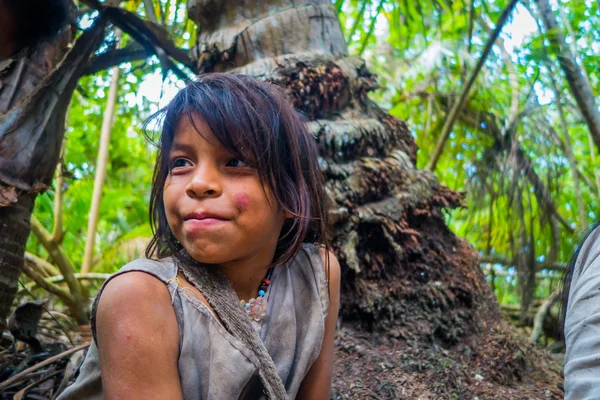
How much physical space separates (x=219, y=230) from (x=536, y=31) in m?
3.29

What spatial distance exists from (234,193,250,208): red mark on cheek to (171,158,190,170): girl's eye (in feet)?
0.54

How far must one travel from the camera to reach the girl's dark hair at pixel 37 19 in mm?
1906

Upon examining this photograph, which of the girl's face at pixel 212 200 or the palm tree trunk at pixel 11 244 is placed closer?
the girl's face at pixel 212 200

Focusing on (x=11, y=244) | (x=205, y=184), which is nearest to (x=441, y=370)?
(x=205, y=184)

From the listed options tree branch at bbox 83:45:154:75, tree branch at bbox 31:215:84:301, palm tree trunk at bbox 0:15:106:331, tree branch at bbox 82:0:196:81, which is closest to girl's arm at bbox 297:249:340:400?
palm tree trunk at bbox 0:15:106:331

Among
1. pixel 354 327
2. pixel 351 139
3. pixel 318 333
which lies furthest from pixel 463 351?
pixel 351 139

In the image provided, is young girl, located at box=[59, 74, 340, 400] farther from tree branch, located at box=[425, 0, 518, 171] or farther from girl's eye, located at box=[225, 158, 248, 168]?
tree branch, located at box=[425, 0, 518, 171]

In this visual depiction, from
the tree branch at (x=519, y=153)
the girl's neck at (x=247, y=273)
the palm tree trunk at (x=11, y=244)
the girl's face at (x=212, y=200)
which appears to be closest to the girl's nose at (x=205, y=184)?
the girl's face at (x=212, y=200)

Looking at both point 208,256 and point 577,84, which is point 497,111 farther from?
point 208,256

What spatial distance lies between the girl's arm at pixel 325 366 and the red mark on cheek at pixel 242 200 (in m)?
0.40

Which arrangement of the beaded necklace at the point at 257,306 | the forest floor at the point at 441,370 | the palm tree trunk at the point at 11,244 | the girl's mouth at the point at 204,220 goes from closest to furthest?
the girl's mouth at the point at 204,220 → the beaded necklace at the point at 257,306 → the forest floor at the point at 441,370 → the palm tree trunk at the point at 11,244

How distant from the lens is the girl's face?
123cm

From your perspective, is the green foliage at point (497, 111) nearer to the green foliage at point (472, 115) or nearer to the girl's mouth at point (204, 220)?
the green foliage at point (472, 115)

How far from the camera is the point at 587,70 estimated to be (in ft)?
13.9
